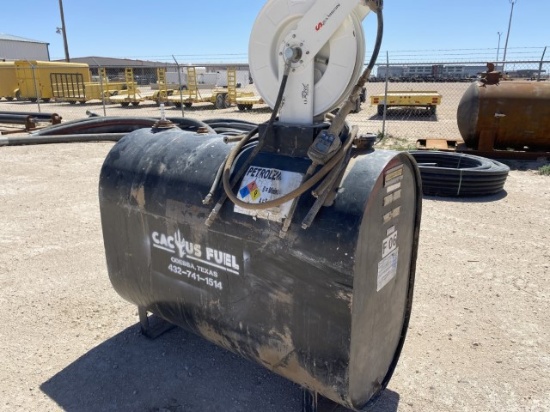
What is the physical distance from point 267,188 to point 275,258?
0.33 metres

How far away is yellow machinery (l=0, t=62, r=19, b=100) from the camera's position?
25.8 meters

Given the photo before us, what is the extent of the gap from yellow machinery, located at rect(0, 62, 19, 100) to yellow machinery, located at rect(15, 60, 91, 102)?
1.80 ft

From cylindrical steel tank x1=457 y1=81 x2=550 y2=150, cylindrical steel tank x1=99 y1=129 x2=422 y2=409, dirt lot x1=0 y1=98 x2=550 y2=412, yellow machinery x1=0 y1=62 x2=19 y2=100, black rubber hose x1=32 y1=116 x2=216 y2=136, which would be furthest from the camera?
yellow machinery x1=0 y1=62 x2=19 y2=100

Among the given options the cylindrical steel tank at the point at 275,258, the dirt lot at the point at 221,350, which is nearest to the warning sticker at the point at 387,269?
the cylindrical steel tank at the point at 275,258

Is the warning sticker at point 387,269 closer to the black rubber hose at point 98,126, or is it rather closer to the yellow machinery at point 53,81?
the black rubber hose at point 98,126

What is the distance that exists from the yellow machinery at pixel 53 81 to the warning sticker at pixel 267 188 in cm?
2559

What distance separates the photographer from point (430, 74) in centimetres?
4397

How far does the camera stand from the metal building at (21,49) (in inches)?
→ 1943

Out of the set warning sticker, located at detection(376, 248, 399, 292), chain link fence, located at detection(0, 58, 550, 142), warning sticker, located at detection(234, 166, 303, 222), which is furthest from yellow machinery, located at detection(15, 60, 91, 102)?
warning sticker, located at detection(376, 248, 399, 292)

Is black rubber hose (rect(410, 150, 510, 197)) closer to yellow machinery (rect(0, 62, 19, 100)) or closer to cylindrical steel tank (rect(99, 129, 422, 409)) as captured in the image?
cylindrical steel tank (rect(99, 129, 422, 409))

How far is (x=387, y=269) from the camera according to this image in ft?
7.40

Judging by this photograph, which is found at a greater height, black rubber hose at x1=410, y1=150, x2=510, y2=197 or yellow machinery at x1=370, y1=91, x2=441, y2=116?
yellow machinery at x1=370, y1=91, x2=441, y2=116

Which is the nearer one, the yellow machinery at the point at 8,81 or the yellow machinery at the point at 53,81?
the yellow machinery at the point at 53,81

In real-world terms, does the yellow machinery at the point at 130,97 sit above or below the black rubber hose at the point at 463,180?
above
